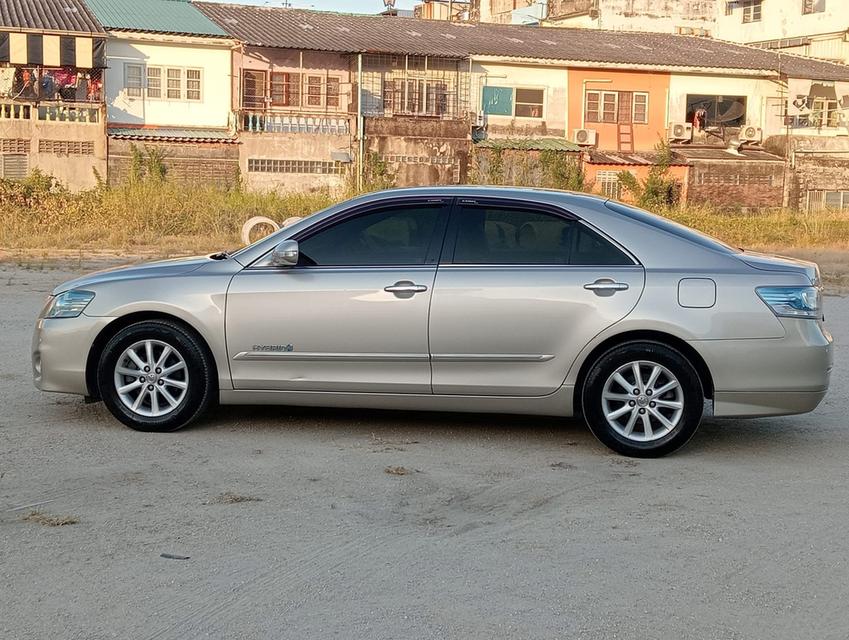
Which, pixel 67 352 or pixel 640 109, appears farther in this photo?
pixel 640 109

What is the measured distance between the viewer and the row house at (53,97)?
37438mm

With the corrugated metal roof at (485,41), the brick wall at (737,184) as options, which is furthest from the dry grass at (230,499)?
the brick wall at (737,184)

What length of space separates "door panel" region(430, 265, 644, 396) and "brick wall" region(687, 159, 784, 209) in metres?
39.2

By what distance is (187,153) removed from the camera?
39.8 meters

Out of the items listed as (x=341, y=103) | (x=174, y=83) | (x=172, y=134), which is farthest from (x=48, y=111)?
(x=341, y=103)

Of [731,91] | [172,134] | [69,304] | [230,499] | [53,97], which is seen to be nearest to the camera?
[230,499]

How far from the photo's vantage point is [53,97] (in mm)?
38625

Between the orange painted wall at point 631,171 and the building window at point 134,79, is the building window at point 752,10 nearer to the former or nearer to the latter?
the orange painted wall at point 631,171

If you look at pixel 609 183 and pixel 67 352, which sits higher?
pixel 609 183

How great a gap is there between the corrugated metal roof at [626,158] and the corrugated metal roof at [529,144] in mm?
743

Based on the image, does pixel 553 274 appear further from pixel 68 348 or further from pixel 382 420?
pixel 68 348

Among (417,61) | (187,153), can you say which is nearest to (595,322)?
(187,153)

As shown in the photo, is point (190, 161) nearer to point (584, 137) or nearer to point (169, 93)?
point (169, 93)

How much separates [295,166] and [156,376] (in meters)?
34.7
